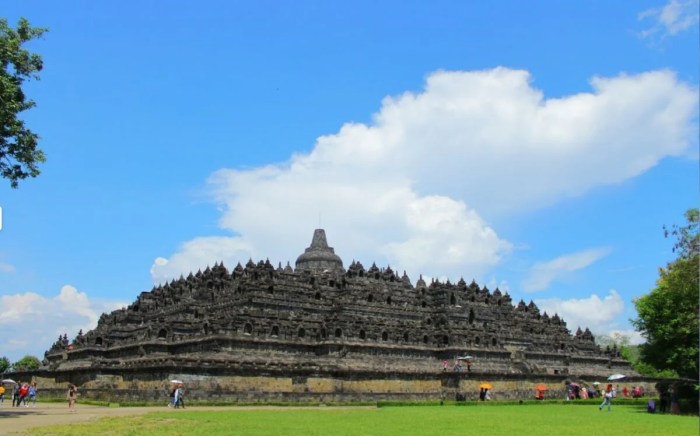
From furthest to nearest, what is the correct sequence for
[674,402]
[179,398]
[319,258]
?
[319,258]
[179,398]
[674,402]

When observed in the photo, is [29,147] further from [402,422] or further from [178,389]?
[402,422]

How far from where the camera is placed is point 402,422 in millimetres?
28078

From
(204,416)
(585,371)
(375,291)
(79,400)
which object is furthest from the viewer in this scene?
(585,371)

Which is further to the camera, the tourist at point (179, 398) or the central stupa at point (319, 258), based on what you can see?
the central stupa at point (319, 258)

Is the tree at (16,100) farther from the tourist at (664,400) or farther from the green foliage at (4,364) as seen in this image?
the green foliage at (4,364)

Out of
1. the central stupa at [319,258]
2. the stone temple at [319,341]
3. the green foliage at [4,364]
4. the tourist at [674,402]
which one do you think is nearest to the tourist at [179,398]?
the stone temple at [319,341]

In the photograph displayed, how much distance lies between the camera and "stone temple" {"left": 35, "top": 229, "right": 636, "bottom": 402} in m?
48.2

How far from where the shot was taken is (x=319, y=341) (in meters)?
56.8

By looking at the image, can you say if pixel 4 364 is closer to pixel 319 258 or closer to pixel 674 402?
pixel 319 258

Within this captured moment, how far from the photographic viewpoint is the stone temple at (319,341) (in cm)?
4820

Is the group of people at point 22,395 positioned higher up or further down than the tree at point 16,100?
further down

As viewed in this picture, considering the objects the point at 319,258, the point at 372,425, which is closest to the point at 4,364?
the point at 319,258

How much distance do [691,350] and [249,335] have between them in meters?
33.6

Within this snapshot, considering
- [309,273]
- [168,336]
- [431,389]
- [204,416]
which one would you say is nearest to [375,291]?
[309,273]
